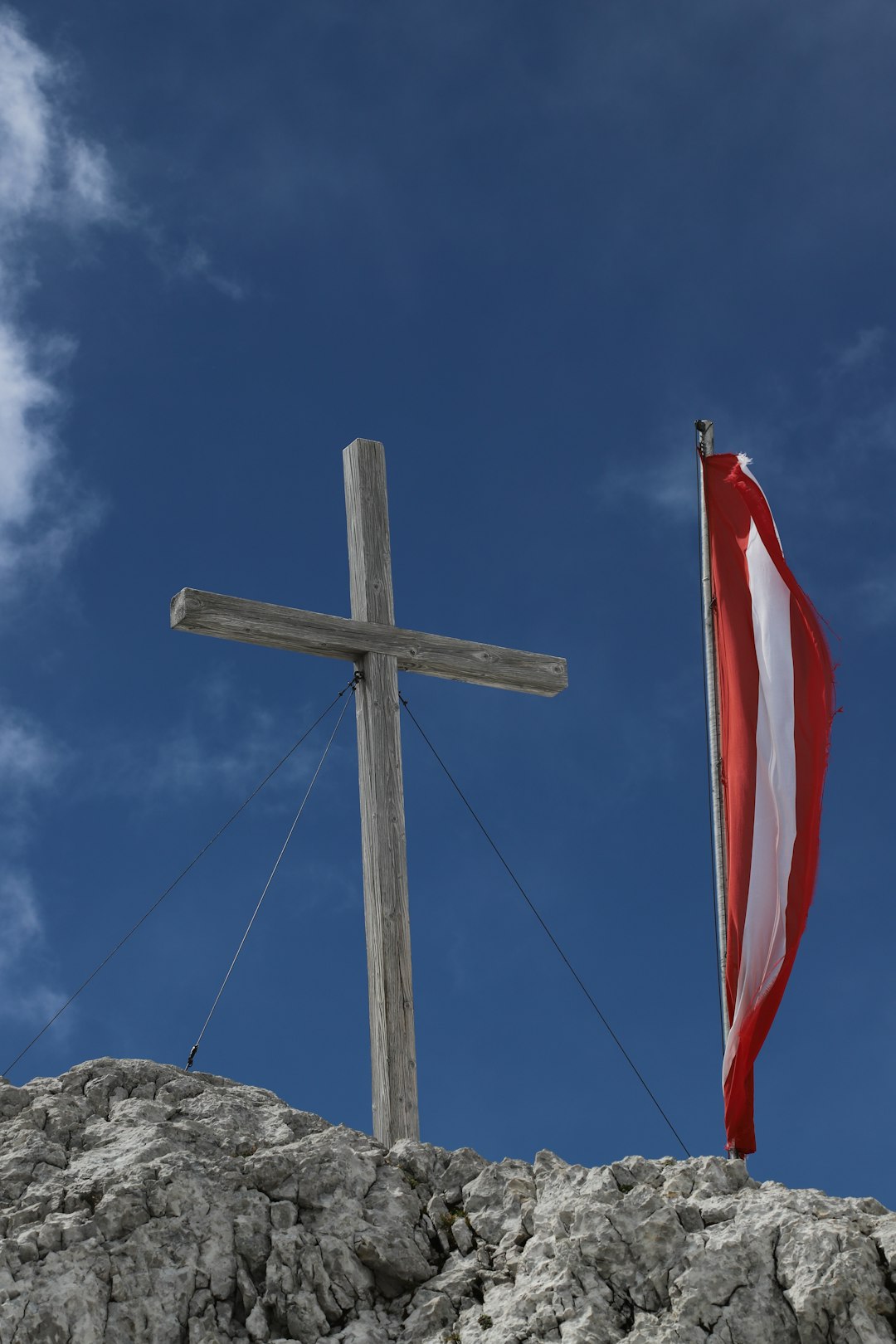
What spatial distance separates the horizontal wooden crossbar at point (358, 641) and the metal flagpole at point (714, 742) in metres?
1.17

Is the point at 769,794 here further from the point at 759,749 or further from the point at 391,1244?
the point at 391,1244

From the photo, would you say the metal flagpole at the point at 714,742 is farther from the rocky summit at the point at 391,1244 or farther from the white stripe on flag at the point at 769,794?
the rocky summit at the point at 391,1244

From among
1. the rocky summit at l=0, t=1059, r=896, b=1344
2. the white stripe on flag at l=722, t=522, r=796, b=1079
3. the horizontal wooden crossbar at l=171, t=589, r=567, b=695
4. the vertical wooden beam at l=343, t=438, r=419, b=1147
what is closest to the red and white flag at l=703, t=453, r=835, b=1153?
the white stripe on flag at l=722, t=522, r=796, b=1079

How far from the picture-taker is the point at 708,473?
39.5ft

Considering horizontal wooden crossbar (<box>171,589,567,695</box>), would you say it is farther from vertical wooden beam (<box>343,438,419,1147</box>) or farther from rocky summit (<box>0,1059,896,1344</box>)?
rocky summit (<box>0,1059,896,1344</box>)

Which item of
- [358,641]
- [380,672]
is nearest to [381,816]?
[380,672]

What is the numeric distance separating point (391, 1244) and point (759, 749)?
4967 millimetres

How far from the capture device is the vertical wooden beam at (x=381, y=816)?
987 centimetres

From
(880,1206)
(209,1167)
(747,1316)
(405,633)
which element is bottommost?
(747,1316)

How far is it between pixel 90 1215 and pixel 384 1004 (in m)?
2.80

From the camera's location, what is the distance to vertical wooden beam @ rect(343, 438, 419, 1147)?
9.87 m

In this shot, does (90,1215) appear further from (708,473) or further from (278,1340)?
(708,473)

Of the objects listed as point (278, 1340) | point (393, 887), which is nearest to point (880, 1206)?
point (278, 1340)

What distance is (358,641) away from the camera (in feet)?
35.7
